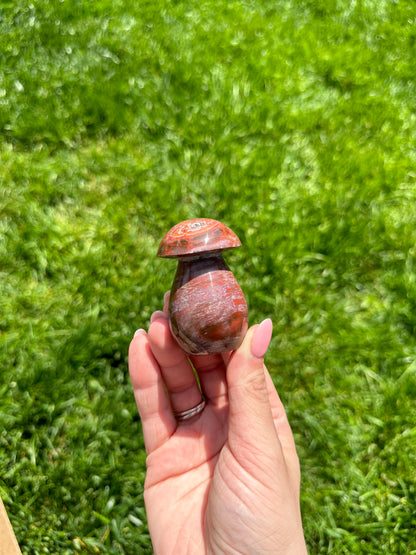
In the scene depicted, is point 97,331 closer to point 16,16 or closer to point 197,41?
point 197,41

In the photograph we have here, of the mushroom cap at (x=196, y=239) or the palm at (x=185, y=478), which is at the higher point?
the mushroom cap at (x=196, y=239)

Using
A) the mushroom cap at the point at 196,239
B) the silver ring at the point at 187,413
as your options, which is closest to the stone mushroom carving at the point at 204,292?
the mushroom cap at the point at 196,239

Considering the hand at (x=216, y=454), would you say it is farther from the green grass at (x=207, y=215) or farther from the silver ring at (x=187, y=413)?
the green grass at (x=207, y=215)

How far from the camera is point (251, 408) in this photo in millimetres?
2324

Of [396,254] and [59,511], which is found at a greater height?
[396,254]

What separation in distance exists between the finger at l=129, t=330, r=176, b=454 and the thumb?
0.58 metres

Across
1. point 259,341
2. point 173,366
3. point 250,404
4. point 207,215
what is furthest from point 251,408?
point 207,215

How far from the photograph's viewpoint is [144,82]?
14.1 feet

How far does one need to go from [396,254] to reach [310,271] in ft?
2.31

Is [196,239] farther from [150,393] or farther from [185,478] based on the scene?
[185,478]

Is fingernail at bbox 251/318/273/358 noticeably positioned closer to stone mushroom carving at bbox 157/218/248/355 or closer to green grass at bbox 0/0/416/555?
stone mushroom carving at bbox 157/218/248/355

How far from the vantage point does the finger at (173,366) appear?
2740mm

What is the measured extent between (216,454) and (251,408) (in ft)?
2.19

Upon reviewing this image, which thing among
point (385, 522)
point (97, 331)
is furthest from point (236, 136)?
point (385, 522)
